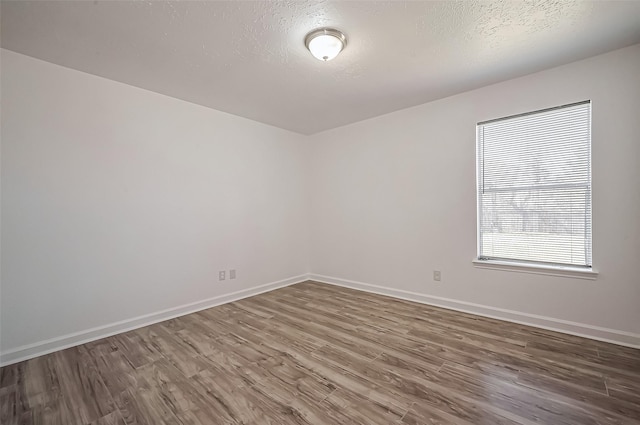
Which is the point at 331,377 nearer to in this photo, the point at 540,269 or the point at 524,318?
the point at 524,318

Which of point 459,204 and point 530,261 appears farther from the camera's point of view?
point 459,204

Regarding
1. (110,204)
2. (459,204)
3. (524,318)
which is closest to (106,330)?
(110,204)

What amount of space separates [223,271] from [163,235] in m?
0.93

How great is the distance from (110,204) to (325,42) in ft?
8.64

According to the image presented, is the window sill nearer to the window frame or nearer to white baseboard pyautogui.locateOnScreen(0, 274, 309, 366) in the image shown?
the window frame

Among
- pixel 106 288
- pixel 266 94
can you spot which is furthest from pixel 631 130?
pixel 106 288

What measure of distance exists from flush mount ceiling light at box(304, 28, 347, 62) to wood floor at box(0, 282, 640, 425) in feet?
8.23

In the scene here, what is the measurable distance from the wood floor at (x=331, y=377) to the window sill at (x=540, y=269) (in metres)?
0.57

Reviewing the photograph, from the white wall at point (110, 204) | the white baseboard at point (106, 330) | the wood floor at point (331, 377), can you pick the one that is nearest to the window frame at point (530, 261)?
the wood floor at point (331, 377)

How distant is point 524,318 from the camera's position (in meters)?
2.83

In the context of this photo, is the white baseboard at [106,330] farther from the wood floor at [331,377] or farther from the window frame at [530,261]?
the window frame at [530,261]

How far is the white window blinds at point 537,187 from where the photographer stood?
2.60 meters

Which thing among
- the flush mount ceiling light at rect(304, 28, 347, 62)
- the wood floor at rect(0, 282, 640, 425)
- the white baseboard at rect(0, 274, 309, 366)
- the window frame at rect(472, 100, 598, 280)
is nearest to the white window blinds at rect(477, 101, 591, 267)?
the window frame at rect(472, 100, 598, 280)

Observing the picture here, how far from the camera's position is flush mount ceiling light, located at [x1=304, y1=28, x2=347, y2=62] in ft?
6.75
